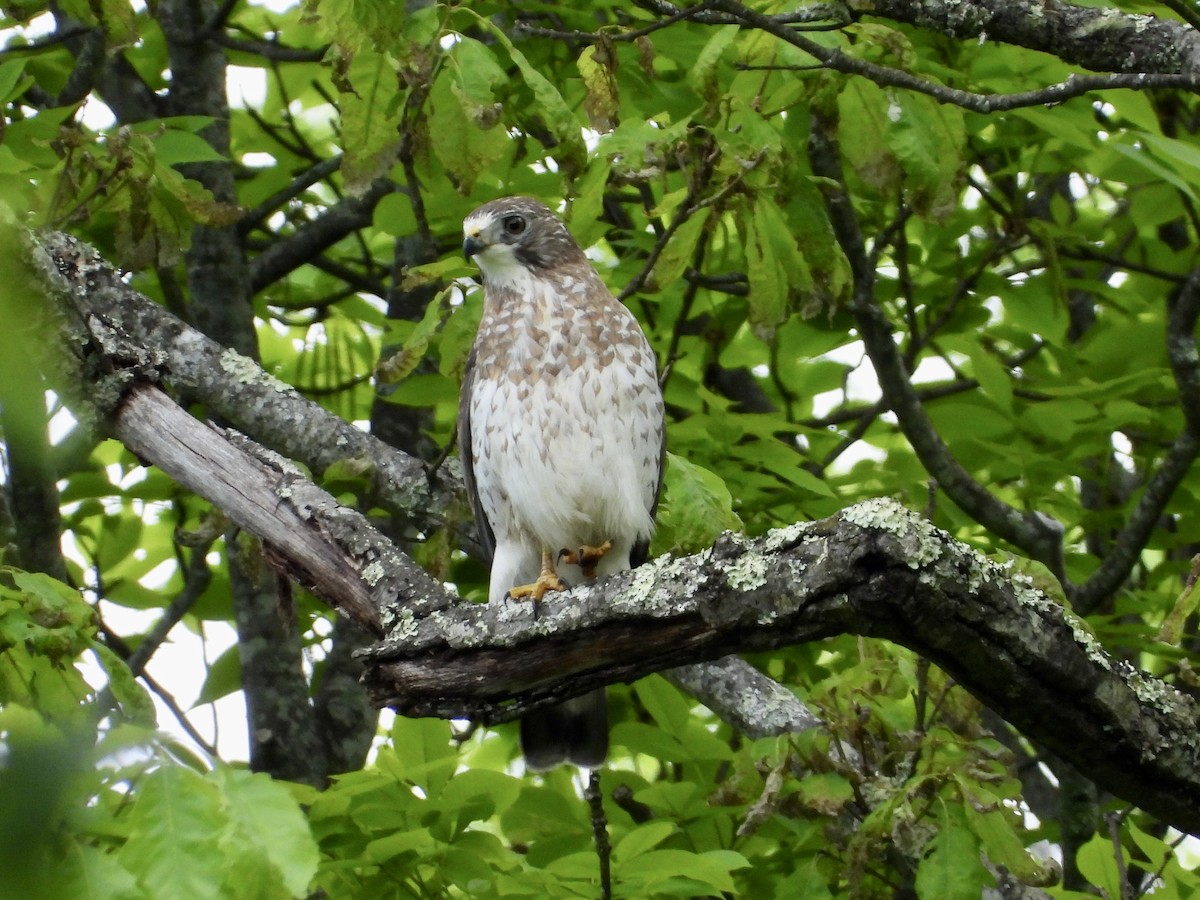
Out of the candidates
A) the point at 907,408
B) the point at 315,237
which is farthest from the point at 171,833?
the point at 315,237

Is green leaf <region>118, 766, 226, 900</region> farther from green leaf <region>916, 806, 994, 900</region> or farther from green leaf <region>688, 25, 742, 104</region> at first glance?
green leaf <region>688, 25, 742, 104</region>

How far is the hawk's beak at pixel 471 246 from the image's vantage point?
163 inches

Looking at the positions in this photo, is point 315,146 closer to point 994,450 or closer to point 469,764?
point 469,764

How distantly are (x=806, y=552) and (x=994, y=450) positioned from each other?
2.31 metres

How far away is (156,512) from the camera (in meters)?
5.77

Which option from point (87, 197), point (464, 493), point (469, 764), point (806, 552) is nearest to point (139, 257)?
point (87, 197)

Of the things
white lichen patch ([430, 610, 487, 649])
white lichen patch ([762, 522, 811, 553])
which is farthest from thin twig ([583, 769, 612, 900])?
white lichen patch ([762, 522, 811, 553])

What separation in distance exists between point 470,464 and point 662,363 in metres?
1.00

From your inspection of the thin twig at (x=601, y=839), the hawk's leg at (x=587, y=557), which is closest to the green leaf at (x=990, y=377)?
the hawk's leg at (x=587, y=557)

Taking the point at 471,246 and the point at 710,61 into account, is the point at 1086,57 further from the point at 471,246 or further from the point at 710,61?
the point at 471,246

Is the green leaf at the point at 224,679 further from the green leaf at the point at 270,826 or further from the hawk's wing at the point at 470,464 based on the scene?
the green leaf at the point at 270,826

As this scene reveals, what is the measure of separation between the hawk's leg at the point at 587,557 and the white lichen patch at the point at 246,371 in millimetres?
989

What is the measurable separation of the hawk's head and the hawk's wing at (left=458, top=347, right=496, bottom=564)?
0.30 metres

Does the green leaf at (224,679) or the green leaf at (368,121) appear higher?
the green leaf at (368,121)
